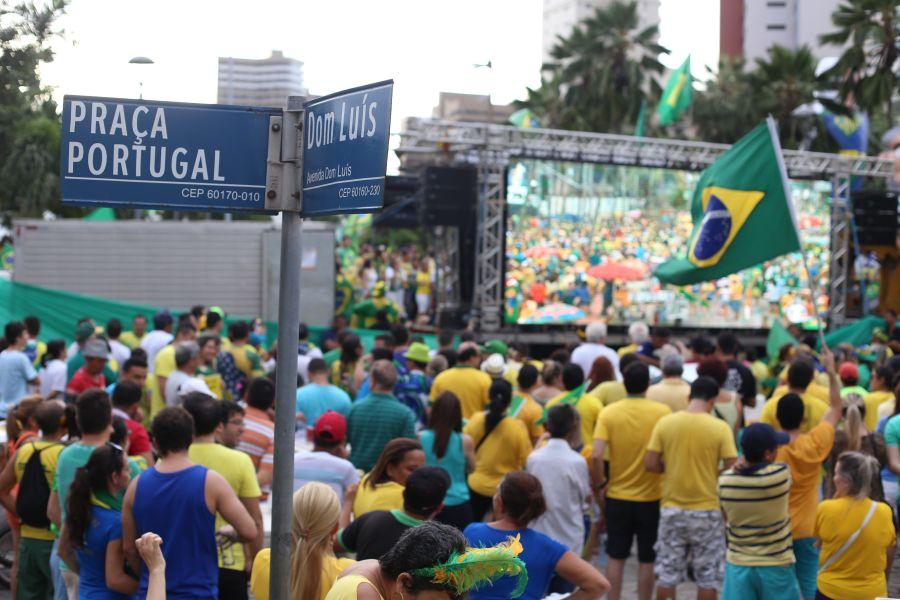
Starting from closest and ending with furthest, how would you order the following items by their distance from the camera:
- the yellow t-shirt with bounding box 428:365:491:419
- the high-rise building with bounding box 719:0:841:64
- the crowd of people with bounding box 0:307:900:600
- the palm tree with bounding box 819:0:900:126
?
the crowd of people with bounding box 0:307:900:600 < the yellow t-shirt with bounding box 428:365:491:419 < the palm tree with bounding box 819:0:900:126 < the high-rise building with bounding box 719:0:841:64

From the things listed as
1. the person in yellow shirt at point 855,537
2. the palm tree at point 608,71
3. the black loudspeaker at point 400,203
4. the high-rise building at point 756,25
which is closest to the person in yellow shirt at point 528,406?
the person in yellow shirt at point 855,537

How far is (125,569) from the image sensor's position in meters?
4.82

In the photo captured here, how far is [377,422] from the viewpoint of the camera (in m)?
7.25

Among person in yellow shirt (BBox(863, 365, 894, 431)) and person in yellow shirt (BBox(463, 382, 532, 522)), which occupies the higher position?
person in yellow shirt (BBox(863, 365, 894, 431))

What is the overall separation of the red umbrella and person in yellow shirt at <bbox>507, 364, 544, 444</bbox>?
1465 cm

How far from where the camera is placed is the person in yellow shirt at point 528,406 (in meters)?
8.34

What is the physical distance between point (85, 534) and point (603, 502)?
430 centimetres

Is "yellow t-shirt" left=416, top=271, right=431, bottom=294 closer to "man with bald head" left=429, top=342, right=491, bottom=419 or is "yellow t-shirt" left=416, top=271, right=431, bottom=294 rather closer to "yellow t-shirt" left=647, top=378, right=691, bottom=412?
"man with bald head" left=429, top=342, right=491, bottom=419

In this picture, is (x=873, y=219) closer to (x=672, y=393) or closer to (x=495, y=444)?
(x=672, y=393)

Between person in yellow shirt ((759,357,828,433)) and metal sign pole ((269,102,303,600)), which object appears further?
person in yellow shirt ((759,357,828,433))

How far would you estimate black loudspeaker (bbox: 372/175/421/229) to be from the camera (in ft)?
79.9

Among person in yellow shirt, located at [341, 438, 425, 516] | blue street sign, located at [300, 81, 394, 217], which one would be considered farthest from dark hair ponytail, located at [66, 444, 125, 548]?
blue street sign, located at [300, 81, 394, 217]

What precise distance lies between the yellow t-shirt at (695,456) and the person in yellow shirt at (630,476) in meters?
0.44

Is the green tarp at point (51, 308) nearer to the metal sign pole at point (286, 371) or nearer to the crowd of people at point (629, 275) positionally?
Answer: the crowd of people at point (629, 275)
